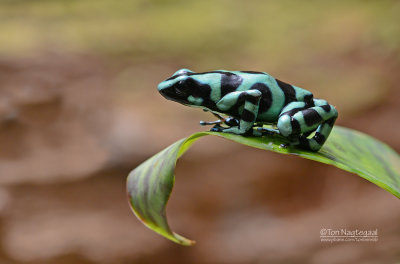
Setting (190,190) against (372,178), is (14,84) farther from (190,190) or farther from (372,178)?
(372,178)

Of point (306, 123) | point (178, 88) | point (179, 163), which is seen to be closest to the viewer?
point (306, 123)

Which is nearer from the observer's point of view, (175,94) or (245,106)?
(245,106)

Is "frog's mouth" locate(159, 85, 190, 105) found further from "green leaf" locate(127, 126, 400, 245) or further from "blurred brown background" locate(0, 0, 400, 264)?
"blurred brown background" locate(0, 0, 400, 264)

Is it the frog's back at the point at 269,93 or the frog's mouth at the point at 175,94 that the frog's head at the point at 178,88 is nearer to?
the frog's mouth at the point at 175,94

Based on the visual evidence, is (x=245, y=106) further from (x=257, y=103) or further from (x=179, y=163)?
(x=179, y=163)

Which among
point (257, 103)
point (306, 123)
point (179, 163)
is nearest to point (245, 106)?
point (257, 103)

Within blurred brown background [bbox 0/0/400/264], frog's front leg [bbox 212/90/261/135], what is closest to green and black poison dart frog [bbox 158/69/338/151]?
frog's front leg [bbox 212/90/261/135]
